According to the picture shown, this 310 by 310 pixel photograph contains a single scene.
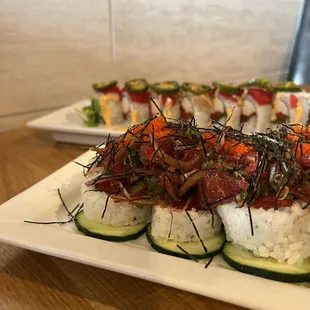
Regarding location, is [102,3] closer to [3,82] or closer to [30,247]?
[3,82]

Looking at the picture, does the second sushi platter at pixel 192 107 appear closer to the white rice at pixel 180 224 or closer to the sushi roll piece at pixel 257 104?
the sushi roll piece at pixel 257 104

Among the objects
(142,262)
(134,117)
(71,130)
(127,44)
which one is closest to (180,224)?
(142,262)

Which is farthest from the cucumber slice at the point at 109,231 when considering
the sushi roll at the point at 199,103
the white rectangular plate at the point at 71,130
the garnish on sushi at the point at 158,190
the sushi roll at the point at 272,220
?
the sushi roll at the point at 199,103

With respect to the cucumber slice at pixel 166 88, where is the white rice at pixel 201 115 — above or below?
below

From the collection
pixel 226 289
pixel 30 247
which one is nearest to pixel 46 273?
pixel 30 247

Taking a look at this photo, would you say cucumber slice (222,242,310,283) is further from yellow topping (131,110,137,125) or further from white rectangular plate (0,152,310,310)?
yellow topping (131,110,137,125)

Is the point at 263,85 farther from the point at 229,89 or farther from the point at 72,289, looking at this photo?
the point at 72,289

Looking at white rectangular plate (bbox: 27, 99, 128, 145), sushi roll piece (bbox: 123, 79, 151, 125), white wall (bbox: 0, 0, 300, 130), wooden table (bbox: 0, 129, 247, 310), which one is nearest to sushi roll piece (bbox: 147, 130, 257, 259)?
wooden table (bbox: 0, 129, 247, 310)

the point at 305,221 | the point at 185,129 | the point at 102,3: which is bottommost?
the point at 305,221
